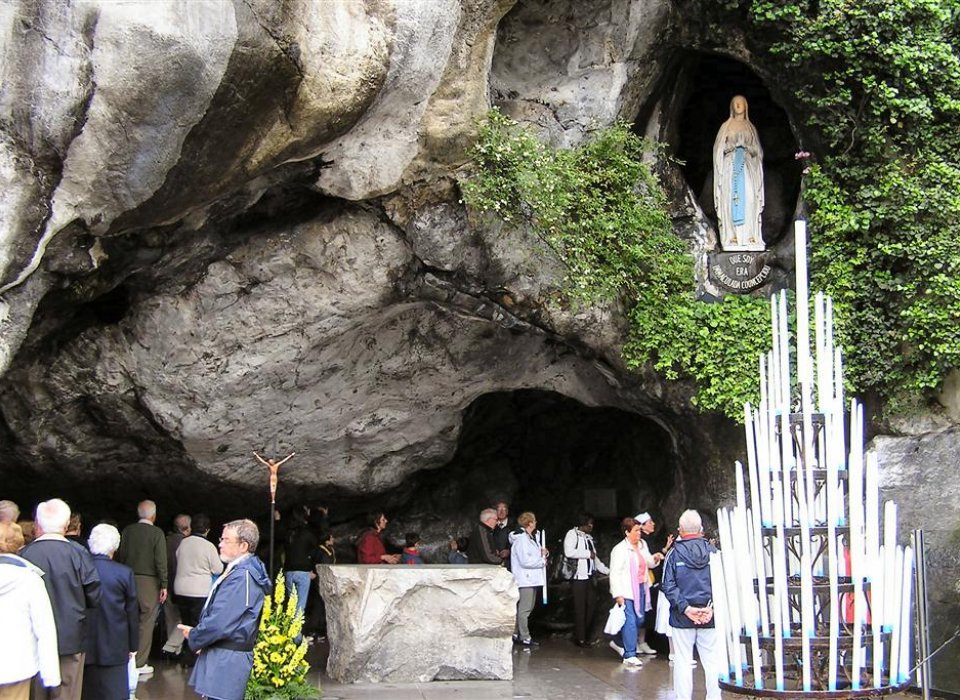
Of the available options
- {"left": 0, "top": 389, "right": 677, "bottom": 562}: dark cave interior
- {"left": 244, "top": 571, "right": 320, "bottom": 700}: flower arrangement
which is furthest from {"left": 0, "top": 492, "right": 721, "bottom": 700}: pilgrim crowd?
{"left": 0, "top": 389, "right": 677, "bottom": 562}: dark cave interior

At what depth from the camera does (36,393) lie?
10289 mm

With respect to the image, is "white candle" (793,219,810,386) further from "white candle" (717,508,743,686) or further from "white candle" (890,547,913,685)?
"white candle" (890,547,913,685)

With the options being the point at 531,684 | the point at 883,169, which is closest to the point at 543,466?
the point at 531,684

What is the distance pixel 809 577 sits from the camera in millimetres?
5160

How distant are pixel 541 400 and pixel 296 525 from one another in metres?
3.78

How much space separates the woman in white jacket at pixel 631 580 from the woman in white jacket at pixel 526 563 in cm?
107

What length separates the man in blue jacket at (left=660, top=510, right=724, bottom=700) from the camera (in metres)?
7.09

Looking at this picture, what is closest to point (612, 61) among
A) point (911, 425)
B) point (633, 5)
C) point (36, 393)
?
point (633, 5)

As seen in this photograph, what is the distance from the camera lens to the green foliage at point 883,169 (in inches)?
377

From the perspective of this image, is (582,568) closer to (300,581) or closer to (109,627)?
(300,581)

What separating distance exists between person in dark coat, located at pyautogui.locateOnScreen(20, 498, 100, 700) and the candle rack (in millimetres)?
3503

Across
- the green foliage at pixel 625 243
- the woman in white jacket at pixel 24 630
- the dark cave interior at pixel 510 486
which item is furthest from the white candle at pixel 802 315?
the dark cave interior at pixel 510 486

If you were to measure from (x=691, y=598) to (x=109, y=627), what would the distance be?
365cm

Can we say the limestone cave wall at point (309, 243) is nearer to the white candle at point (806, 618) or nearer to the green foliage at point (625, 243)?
the green foliage at point (625, 243)
